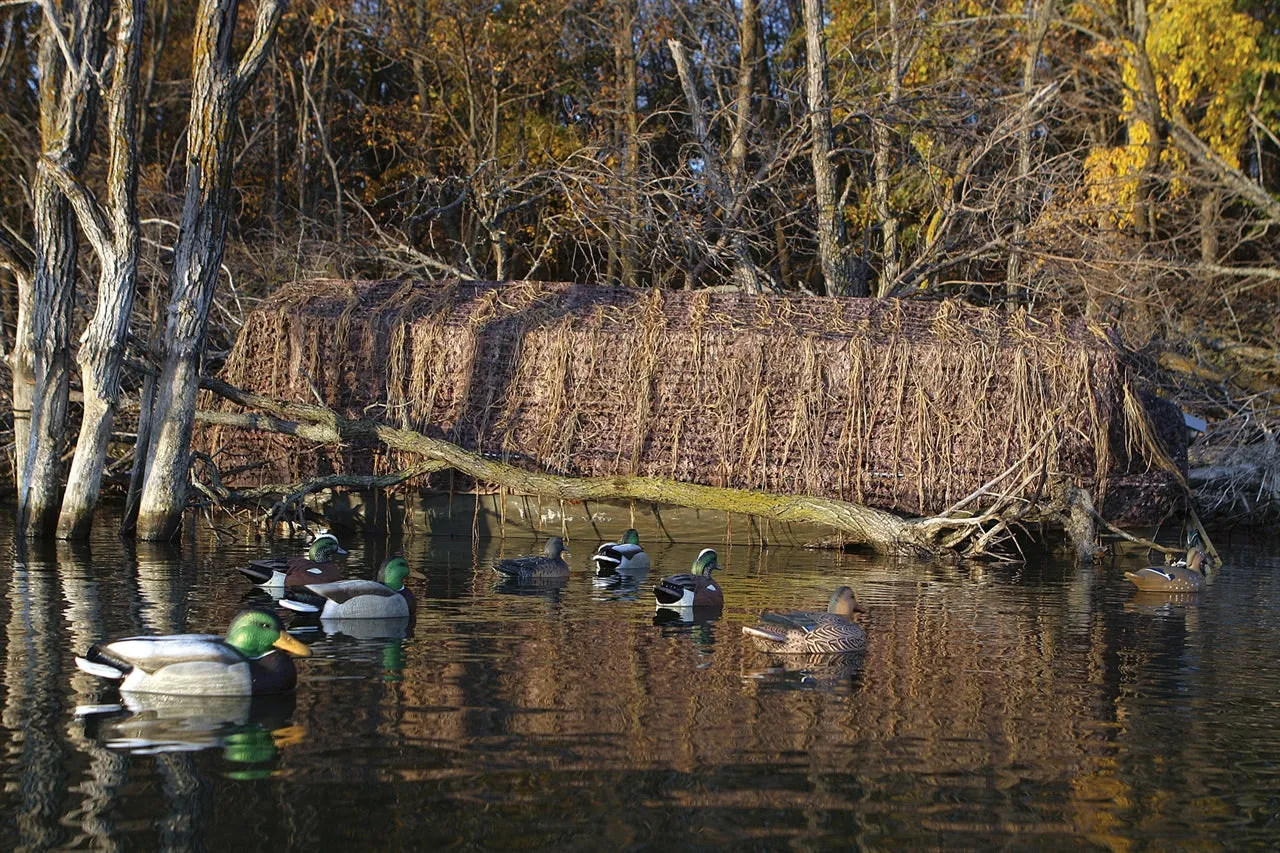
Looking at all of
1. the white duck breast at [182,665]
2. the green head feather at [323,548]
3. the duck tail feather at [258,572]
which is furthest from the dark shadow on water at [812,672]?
the green head feather at [323,548]

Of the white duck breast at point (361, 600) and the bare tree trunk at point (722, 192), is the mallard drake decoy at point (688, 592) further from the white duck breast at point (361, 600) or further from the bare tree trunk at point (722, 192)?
the bare tree trunk at point (722, 192)

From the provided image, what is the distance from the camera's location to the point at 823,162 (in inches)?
877

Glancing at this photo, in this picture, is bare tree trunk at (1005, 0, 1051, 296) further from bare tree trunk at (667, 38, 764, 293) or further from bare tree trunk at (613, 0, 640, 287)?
bare tree trunk at (613, 0, 640, 287)

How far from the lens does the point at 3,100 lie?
2441cm

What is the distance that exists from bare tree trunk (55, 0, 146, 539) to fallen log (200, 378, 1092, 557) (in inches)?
A: 50.3

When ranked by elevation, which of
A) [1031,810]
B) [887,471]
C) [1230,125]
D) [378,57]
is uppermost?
[378,57]

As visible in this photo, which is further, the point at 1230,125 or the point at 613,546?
the point at 1230,125

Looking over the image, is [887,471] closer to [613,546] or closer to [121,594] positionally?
[613,546]

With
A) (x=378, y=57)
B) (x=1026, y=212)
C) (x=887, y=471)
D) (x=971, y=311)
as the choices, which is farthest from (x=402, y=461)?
(x=378, y=57)

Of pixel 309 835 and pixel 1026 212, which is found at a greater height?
pixel 1026 212

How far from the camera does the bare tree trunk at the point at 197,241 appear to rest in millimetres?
14844

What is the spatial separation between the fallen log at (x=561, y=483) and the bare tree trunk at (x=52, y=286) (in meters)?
1.66

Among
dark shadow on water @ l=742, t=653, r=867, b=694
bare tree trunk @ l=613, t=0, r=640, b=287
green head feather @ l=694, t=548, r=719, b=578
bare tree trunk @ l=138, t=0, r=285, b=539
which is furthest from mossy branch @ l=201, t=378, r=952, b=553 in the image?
dark shadow on water @ l=742, t=653, r=867, b=694

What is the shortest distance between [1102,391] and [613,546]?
6.62 meters
